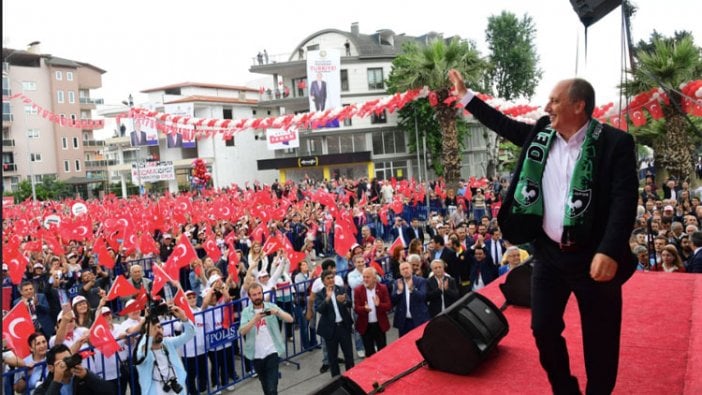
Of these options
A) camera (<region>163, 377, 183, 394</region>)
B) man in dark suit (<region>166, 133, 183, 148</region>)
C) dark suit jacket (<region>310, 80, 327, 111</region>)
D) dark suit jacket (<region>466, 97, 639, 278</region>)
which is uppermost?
dark suit jacket (<region>310, 80, 327, 111</region>)

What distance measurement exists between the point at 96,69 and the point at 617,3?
2841 inches

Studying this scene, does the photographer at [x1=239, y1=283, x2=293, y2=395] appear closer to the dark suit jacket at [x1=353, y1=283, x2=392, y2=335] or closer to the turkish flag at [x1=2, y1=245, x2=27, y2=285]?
the dark suit jacket at [x1=353, y1=283, x2=392, y2=335]

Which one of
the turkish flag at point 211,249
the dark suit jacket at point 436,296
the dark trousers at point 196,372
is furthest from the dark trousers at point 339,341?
A: the turkish flag at point 211,249

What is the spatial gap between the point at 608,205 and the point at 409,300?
6076mm

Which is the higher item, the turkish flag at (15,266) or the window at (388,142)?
the window at (388,142)

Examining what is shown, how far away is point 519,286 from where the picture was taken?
16.6ft

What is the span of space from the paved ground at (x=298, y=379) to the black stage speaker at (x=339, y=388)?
5.06m

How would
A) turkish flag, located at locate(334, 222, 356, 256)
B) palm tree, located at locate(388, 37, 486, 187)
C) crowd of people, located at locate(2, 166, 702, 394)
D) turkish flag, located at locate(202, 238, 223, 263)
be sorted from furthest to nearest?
palm tree, located at locate(388, 37, 486, 187), turkish flag, located at locate(202, 238, 223, 263), turkish flag, located at locate(334, 222, 356, 256), crowd of people, located at locate(2, 166, 702, 394)

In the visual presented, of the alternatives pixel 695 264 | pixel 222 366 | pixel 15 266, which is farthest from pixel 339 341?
pixel 15 266

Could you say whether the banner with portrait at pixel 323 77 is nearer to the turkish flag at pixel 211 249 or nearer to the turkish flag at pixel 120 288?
the turkish flag at pixel 211 249

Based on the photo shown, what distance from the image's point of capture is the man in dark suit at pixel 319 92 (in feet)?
118

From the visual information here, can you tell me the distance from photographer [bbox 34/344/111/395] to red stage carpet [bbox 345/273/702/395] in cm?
318

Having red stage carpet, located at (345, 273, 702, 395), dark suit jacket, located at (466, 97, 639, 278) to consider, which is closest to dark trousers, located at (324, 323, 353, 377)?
red stage carpet, located at (345, 273, 702, 395)

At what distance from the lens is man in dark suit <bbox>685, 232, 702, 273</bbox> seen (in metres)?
7.80
